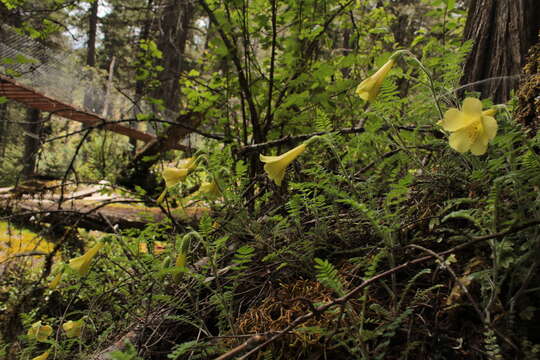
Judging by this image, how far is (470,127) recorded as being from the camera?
2.60ft

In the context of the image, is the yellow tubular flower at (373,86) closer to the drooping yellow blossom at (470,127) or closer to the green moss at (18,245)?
the drooping yellow blossom at (470,127)

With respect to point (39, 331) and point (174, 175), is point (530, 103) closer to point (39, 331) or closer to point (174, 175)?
point (174, 175)

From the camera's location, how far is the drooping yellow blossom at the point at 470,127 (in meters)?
0.75

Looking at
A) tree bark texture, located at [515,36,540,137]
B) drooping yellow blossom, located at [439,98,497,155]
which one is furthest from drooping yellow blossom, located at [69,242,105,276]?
tree bark texture, located at [515,36,540,137]

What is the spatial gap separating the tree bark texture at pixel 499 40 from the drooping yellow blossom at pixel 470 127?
0.89m

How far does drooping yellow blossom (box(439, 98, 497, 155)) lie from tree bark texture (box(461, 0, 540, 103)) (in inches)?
35.1

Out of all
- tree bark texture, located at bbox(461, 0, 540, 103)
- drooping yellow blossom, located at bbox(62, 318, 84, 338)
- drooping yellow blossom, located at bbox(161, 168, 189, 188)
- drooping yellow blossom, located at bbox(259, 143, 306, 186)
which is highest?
tree bark texture, located at bbox(461, 0, 540, 103)

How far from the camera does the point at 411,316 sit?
0.78m

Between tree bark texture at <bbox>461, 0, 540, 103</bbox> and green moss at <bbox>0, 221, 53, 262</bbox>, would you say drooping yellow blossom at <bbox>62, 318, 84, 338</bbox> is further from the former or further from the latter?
tree bark texture at <bbox>461, 0, 540, 103</bbox>

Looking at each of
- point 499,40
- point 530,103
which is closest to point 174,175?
point 530,103

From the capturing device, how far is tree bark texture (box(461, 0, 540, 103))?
1.52 meters

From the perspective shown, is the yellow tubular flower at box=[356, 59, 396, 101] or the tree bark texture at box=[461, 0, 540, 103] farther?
the tree bark texture at box=[461, 0, 540, 103]

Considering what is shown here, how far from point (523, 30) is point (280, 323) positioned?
1637mm

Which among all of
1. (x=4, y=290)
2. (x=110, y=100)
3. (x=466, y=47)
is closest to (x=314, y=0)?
(x=466, y=47)
